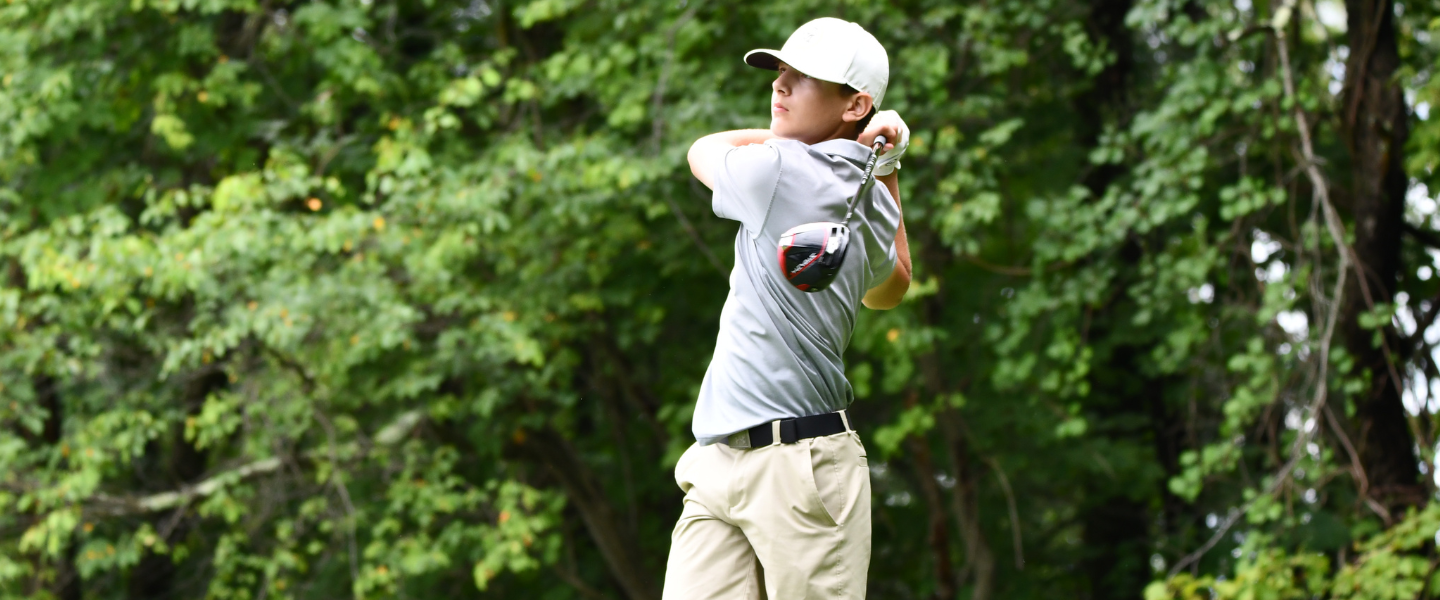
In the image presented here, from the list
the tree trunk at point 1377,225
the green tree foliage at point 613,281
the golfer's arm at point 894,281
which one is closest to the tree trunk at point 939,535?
the green tree foliage at point 613,281

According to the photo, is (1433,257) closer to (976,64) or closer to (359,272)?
(976,64)

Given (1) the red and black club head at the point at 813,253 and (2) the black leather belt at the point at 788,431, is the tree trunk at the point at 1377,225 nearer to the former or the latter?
(2) the black leather belt at the point at 788,431

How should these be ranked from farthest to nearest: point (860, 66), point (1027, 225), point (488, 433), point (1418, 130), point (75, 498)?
point (1027, 225) → point (488, 433) → point (75, 498) → point (1418, 130) → point (860, 66)

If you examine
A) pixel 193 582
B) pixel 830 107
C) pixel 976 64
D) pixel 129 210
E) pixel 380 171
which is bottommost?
pixel 193 582

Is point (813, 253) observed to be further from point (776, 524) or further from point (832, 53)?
point (776, 524)

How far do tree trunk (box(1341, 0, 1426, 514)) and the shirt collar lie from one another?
4.24m

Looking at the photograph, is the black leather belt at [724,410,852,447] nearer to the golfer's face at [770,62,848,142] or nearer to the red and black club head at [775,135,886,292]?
the red and black club head at [775,135,886,292]

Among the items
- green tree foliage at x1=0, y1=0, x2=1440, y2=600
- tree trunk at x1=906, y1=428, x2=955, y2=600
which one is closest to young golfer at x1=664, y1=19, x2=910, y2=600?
green tree foliage at x1=0, y1=0, x2=1440, y2=600

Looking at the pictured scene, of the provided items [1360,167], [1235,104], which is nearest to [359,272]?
[1235,104]

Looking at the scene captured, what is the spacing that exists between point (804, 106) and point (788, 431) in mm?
575

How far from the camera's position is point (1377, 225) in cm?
598

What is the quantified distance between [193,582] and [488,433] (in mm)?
2393

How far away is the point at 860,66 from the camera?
226 cm

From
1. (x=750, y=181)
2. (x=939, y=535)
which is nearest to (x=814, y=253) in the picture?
(x=750, y=181)
